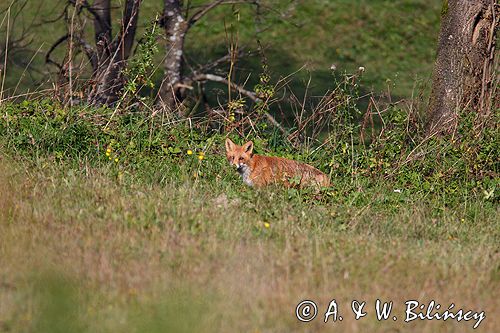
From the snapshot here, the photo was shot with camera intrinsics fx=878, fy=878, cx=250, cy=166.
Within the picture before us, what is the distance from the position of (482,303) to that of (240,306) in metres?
1.85

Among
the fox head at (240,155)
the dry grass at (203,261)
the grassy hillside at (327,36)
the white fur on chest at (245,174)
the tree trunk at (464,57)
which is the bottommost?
the grassy hillside at (327,36)

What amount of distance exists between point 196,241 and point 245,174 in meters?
2.88

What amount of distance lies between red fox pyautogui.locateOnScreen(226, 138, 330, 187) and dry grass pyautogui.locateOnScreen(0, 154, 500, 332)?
0.92 meters

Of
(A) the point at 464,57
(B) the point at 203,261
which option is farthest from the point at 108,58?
(B) the point at 203,261

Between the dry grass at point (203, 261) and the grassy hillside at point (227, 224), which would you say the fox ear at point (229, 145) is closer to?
the grassy hillside at point (227, 224)

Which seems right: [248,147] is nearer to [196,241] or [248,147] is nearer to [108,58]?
[108,58]

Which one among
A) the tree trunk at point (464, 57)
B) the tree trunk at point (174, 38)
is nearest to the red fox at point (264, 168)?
the tree trunk at point (464, 57)

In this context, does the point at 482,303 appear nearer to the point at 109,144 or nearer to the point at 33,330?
the point at 33,330

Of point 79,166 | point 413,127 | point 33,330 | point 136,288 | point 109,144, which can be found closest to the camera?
point 33,330

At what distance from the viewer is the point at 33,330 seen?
567 cm

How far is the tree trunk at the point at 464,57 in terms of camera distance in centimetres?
1148

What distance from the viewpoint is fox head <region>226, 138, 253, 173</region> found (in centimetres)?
980

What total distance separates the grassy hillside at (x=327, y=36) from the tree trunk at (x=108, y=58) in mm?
7043

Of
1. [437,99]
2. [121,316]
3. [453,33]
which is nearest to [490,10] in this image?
[453,33]
